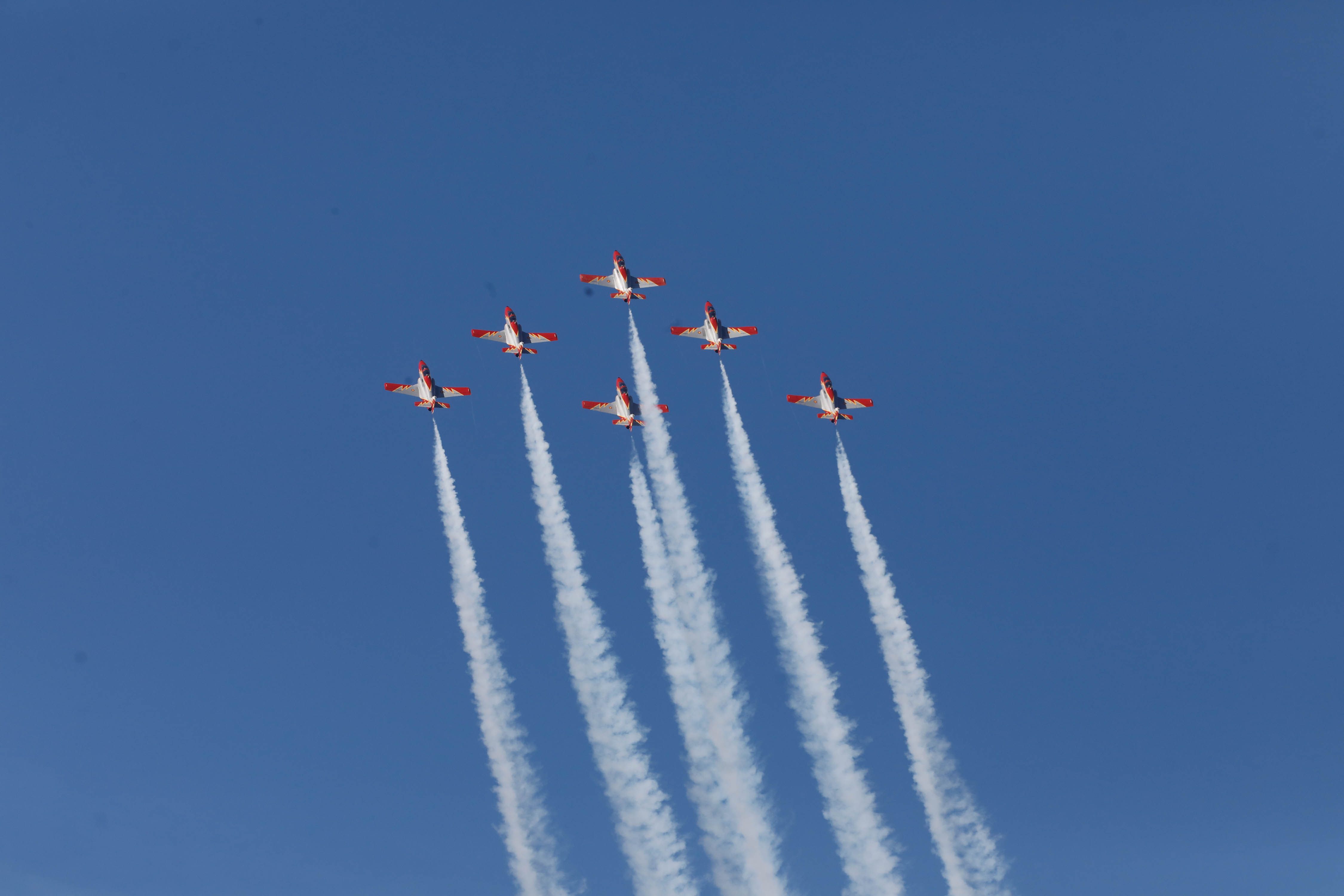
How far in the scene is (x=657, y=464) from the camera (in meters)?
94.1

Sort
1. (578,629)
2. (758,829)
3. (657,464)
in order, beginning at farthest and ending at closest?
(657,464)
(578,629)
(758,829)

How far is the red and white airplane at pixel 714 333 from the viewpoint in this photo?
97.9m

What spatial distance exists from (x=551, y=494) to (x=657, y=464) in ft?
28.3

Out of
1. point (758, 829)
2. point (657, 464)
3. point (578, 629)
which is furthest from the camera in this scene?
point (657, 464)

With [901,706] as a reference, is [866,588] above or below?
above

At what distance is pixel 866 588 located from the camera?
298 feet

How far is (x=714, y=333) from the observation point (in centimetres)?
9794

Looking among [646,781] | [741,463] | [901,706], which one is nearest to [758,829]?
[646,781]

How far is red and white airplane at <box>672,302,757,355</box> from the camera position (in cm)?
9794

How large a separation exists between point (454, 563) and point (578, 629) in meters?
12.2

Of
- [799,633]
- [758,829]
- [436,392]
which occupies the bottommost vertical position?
[758,829]

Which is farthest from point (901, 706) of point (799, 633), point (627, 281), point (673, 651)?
point (627, 281)

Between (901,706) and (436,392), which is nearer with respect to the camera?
(901,706)

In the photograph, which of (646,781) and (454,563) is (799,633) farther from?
(454,563)
